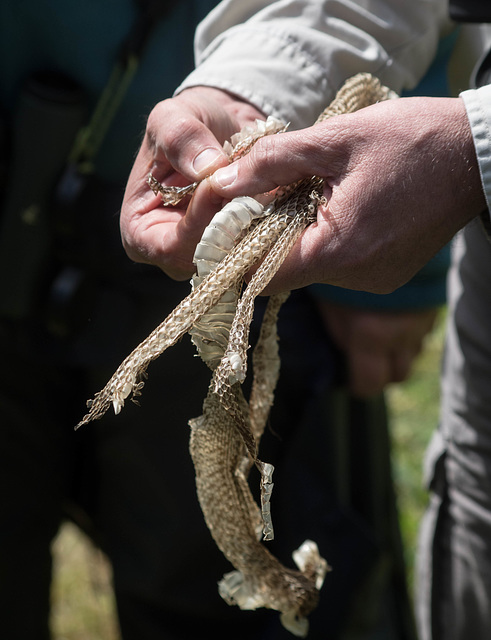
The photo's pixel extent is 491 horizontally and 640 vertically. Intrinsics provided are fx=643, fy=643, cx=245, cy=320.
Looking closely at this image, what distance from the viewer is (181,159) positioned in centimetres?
63

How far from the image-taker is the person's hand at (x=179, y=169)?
24.0 inches

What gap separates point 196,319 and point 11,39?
67 centimetres

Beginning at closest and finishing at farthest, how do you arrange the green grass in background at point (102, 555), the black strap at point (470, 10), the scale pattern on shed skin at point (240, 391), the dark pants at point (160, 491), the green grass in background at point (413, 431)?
the scale pattern on shed skin at point (240, 391), the black strap at point (470, 10), the dark pants at point (160, 491), the green grass in background at point (102, 555), the green grass in background at point (413, 431)

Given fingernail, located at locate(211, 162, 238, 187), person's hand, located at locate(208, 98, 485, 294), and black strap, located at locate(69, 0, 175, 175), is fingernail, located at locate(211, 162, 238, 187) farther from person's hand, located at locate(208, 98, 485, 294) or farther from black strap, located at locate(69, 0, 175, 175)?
black strap, located at locate(69, 0, 175, 175)

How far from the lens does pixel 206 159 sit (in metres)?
0.61

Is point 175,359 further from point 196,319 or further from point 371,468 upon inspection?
point 371,468

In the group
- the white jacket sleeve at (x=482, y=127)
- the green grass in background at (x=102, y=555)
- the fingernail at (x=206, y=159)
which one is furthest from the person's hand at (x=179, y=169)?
the green grass in background at (x=102, y=555)

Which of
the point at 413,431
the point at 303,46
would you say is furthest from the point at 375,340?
the point at 413,431

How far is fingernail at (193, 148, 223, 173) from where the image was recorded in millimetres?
608

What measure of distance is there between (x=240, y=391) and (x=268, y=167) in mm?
203

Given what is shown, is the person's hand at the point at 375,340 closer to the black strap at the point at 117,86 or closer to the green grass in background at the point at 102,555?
the black strap at the point at 117,86

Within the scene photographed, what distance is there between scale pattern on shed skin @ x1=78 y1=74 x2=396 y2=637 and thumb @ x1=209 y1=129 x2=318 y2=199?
0.03 meters

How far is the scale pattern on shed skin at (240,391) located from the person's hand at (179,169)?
0.09 ft

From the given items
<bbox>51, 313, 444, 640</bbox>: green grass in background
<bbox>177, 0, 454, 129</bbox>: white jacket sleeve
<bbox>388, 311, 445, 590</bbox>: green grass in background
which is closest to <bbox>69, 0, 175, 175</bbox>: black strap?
<bbox>177, 0, 454, 129</bbox>: white jacket sleeve
